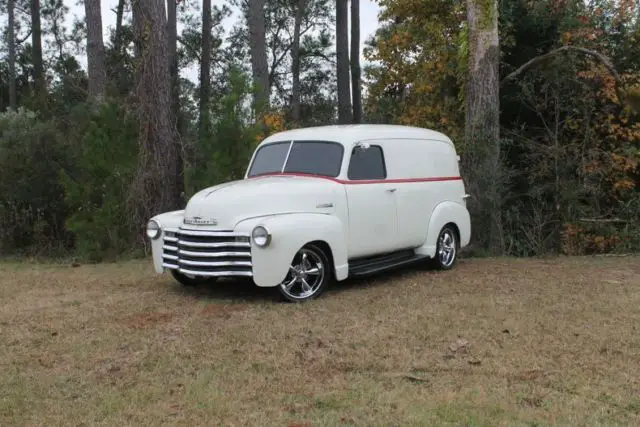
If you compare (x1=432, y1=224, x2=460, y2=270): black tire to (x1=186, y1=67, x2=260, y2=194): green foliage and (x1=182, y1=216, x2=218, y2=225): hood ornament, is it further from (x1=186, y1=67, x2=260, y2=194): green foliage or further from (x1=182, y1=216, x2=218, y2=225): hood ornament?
(x1=186, y1=67, x2=260, y2=194): green foliage

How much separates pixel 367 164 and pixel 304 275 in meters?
1.73

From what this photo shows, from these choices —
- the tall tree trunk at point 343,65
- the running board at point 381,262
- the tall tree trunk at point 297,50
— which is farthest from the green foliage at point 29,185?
the tall tree trunk at point 297,50

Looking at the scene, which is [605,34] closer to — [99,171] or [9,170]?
[99,171]

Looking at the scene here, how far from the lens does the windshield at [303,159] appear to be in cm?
781

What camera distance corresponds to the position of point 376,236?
26.2 ft

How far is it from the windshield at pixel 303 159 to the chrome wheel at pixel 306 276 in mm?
1054

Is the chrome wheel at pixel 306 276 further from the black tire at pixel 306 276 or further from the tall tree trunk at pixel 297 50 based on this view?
the tall tree trunk at pixel 297 50

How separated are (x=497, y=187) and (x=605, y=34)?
18.6ft

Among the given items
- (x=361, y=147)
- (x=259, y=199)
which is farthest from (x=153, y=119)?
(x=259, y=199)

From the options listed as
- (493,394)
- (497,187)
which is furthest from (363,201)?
(497,187)

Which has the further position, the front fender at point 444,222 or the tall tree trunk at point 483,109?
the tall tree trunk at point 483,109

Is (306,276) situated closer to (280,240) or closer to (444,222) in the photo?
(280,240)

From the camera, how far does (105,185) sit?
38.9 ft

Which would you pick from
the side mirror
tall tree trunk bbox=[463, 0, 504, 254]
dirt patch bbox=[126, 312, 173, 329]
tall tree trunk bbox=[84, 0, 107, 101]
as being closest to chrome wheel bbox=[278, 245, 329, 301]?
dirt patch bbox=[126, 312, 173, 329]
